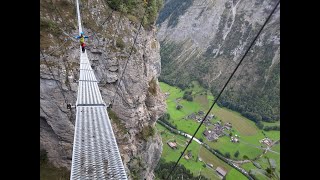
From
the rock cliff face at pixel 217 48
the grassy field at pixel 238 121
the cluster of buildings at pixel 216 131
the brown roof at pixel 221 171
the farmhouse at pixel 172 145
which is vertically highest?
the rock cliff face at pixel 217 48

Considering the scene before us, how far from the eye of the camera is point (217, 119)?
64.5m

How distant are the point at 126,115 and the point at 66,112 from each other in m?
3.79

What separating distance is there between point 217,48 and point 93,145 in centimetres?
8690

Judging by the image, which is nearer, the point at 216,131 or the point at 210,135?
the point at 210,135

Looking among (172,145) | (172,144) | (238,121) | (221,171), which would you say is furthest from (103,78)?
(238,121)

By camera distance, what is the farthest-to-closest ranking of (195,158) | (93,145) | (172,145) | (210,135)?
1. (210,135)
2. (172,145)
3. (195,158)
4. (93,145)

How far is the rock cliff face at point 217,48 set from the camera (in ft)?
192

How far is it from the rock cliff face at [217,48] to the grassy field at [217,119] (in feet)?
9.73

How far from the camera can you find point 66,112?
42.5 ft

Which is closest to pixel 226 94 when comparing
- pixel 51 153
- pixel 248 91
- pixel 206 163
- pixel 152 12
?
pixel 248 91

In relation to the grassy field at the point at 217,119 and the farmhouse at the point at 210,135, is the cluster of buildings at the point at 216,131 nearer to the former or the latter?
the farmhouse at the point at 210,135

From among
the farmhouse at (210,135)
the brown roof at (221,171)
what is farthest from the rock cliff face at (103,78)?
the farmhouse at (210,135)

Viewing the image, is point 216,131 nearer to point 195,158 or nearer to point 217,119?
point 217,119

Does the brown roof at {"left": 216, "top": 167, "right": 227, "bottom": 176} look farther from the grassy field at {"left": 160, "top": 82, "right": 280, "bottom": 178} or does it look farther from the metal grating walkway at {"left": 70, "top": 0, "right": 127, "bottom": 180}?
the metal grating walkway at {"left": 70, "top": 0, "right": 127, "bottom": 180}
